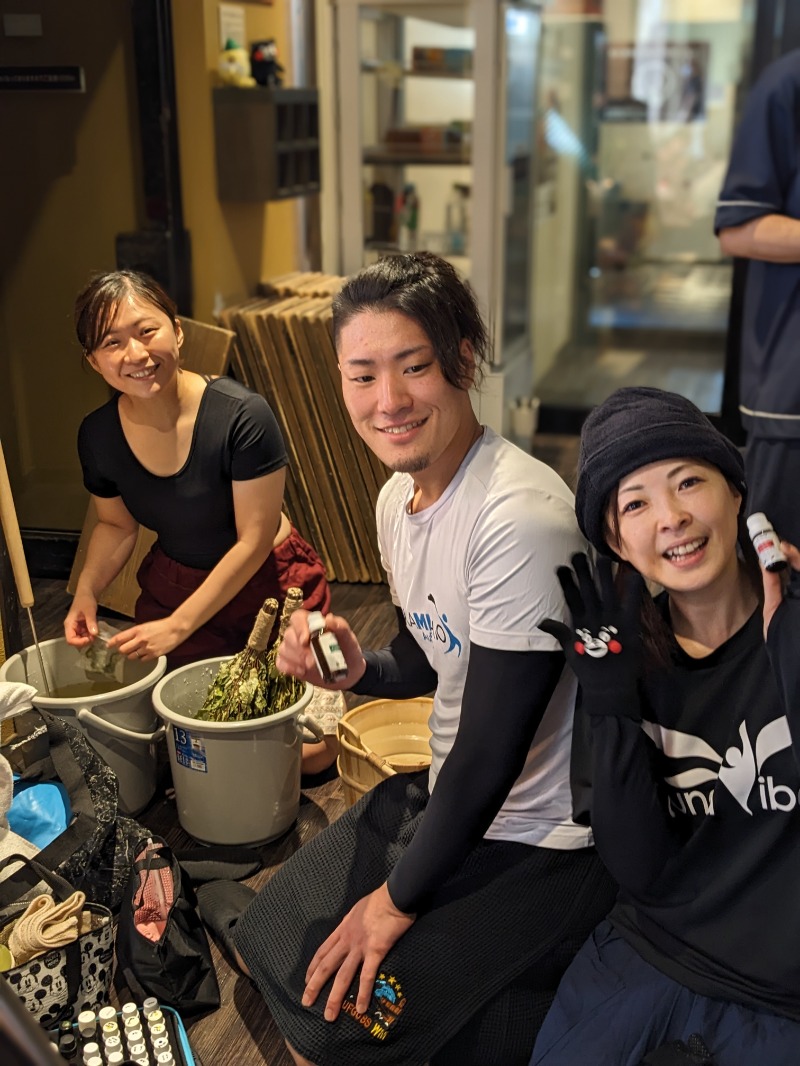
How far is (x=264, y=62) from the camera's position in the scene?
3.54 m

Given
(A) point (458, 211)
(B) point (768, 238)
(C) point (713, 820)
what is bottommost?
(C) point (713, 820)

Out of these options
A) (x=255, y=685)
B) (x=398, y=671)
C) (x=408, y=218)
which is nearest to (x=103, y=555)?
(x=255, y=685)

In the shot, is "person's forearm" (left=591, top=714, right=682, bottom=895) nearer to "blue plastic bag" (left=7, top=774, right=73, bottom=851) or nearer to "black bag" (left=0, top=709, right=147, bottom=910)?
"black bag" (left=0, top=709, right=147, bottom=910)

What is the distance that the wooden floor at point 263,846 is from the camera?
5.62 feet

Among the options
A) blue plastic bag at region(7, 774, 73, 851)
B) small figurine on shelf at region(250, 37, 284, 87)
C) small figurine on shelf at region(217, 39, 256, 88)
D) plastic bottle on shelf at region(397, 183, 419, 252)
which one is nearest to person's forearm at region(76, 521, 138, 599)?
blue plastic bag at region(7, 774, 73, 851)

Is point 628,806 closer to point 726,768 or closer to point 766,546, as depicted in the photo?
point 726,768

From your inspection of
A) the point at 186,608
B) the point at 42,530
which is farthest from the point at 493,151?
the point at 186,608

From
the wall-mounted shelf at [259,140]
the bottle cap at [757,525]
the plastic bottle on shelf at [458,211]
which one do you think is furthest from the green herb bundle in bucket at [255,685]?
the plastic bottle on shelf at [458,211]

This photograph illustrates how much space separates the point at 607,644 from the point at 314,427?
2336 mm

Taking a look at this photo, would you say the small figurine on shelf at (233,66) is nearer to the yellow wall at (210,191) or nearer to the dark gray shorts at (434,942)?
the yellow wall at (210,191)

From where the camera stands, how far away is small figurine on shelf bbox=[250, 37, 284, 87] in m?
3.54

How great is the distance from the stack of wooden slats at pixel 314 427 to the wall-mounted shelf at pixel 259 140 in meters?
0.37

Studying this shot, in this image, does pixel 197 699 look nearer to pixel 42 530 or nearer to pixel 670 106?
pixel 42 530

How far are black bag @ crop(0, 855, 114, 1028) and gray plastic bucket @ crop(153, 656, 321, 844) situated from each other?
42 cm
